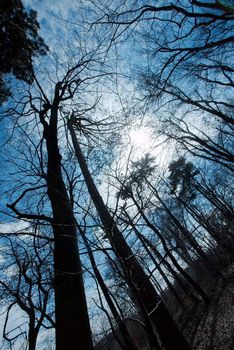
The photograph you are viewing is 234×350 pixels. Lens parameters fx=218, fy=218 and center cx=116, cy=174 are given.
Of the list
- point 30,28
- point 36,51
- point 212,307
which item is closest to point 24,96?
point 36,51

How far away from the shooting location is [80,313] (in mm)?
1936

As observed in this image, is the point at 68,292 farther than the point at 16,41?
No

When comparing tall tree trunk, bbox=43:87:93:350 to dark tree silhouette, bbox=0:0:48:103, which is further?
dark tree silhouette, bbox=0:0:48:103

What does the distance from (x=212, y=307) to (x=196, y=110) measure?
11031 millimetres

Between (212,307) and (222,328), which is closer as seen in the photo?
(222,328)

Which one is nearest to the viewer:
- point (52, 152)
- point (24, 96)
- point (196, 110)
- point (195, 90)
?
point (52, 152)

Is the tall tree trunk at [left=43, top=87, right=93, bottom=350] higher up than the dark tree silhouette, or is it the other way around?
the dark tree silhouette

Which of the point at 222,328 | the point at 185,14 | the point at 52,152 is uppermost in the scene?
the point at 185,14

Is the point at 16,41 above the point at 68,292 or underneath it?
above

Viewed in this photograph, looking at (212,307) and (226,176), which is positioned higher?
(226,176)

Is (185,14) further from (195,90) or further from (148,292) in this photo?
(195,90)

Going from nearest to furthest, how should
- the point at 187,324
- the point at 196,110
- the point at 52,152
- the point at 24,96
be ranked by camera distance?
the point at 52,152 → the point at 24,96 → the point at 196,110 → the point at 187,324

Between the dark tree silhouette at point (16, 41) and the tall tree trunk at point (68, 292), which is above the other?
the dark tree silhouette at point (16, 41)

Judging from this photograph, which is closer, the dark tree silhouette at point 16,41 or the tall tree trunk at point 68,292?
the tall tree trunk at point 68,292
